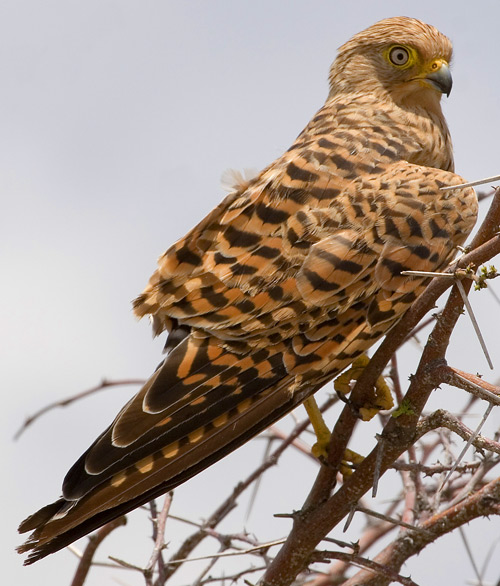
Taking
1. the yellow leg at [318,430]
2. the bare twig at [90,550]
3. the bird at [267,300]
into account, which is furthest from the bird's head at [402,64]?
the bare twig at [90,550]

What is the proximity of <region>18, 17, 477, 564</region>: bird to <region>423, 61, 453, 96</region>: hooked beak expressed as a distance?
0.59 m

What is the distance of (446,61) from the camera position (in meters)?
5.01

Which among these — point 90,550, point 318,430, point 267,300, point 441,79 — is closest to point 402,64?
point 441,79

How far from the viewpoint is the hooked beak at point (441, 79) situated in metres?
4.78

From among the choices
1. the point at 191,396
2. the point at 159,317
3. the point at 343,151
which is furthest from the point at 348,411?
the point at 343,151

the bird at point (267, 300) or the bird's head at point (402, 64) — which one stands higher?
the bird's head at point (402, 64)

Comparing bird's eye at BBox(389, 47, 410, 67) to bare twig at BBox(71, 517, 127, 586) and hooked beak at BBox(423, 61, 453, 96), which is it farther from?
bare twig at BBox(71, 517, 127, 586)

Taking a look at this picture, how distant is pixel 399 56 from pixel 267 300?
6.96 ft

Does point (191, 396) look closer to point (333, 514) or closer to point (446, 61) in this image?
point (333, 514)

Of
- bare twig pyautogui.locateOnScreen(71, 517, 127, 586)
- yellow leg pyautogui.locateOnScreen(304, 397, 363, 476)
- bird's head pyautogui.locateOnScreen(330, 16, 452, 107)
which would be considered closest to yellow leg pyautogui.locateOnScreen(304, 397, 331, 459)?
yellow leg pyautogui.locateOnScreen(304, 397, 363, 476)

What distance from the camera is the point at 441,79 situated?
4801 millimetres

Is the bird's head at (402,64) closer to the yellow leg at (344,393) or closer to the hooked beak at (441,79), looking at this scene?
the hooked beak at (441,79)

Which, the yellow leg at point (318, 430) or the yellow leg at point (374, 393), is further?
the yellow leg at point (318, 430)

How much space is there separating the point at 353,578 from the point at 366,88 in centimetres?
284
